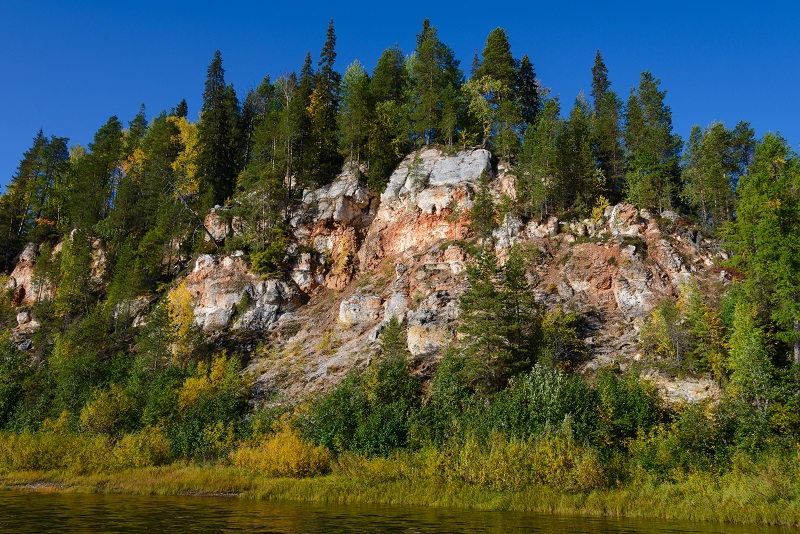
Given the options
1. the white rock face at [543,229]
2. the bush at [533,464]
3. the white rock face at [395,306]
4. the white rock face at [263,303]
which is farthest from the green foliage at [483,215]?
the bush at [533,464]

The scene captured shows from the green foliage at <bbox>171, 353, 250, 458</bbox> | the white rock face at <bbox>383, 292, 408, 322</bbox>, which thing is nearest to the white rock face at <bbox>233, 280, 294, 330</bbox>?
the green foliage at <bbox>171, 353, 250, 458</bbox>

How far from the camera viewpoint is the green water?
19594mm

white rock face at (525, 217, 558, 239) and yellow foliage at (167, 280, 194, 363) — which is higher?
white rock face at (525, 217, 558, 239)

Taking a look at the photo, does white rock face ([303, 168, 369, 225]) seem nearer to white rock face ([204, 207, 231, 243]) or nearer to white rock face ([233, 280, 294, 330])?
white rock face ([204, 207, 231, 243])

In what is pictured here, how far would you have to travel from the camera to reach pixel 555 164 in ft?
189

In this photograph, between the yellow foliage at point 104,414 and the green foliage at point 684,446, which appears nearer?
the green foliage at point 684,446

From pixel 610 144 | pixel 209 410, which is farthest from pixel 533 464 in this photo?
pixel 610 144

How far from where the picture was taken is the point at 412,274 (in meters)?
54.7

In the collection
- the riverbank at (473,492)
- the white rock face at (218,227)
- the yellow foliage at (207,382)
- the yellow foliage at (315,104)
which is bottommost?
the riverbank at (473,492)

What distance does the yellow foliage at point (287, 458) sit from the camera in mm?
36875

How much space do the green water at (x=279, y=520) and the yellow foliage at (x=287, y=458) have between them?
7164 millimetres

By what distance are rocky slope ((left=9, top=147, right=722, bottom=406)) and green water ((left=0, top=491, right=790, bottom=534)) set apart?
663 inches

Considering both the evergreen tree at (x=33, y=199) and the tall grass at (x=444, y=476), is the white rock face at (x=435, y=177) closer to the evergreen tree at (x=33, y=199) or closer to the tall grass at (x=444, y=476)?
the tall grass at (x=444, y=476)

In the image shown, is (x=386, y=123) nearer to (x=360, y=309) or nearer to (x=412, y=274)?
(x=412, y=274)
